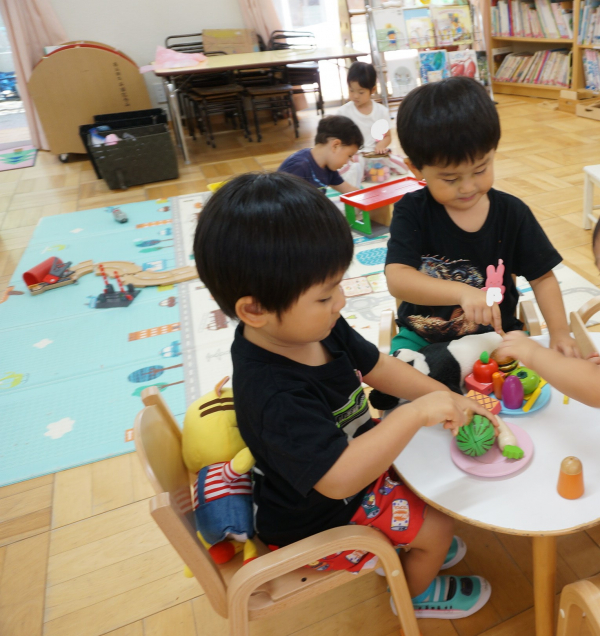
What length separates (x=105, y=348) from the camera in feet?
6.28

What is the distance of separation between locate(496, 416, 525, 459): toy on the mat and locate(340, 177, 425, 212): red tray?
5.38 feet

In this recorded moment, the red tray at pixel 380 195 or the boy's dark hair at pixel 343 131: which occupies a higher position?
the boy's dark hair at pixel 343 131

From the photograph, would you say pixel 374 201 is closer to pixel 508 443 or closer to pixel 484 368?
pixel 484 368

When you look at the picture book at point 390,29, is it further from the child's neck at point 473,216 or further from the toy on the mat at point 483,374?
the toy on the mat at point 483,374

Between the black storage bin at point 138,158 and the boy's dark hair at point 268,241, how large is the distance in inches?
120

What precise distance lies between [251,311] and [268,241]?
0.32 feet

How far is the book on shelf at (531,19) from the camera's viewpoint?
3.81 m

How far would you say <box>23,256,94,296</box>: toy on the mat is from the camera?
2.34 m

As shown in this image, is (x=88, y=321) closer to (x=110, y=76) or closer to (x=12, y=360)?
(x=12, y=360)

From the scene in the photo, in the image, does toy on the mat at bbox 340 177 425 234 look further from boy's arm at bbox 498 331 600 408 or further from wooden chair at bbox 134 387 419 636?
wooden chair at bbox 134 387 419 636

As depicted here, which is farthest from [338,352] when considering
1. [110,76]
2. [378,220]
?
[110,76]

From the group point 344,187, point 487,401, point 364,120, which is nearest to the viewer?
point 487,401

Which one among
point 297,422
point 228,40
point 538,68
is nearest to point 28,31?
point 228,40

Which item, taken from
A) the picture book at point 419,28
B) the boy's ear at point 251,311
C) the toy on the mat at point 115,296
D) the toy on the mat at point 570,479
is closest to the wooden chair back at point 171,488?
the boy's ear at point 251,311
